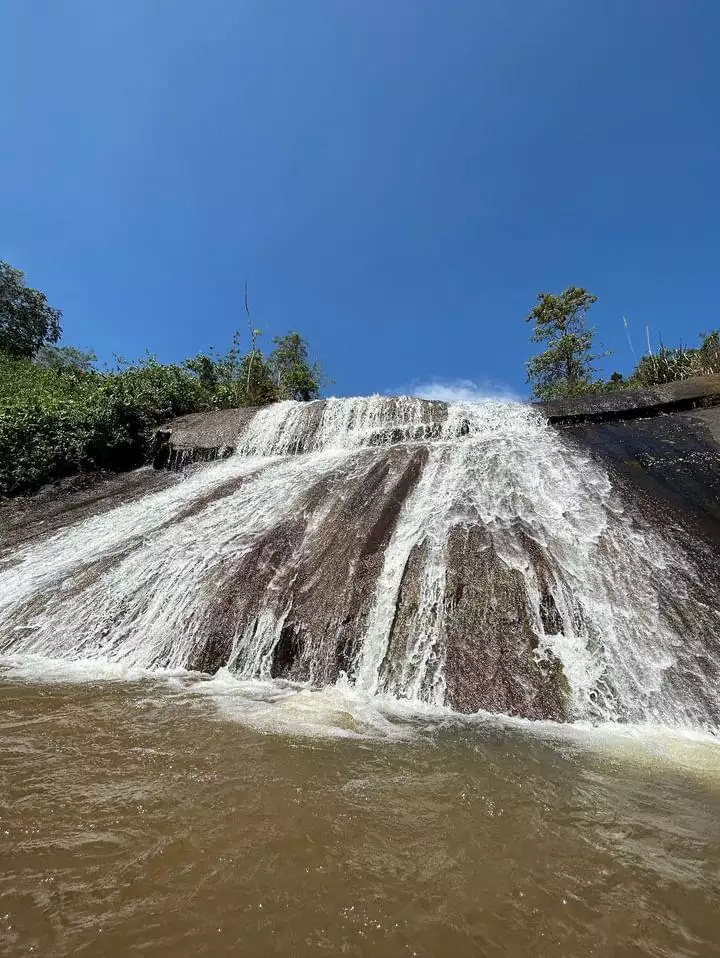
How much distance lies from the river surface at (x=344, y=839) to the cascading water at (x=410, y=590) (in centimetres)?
99

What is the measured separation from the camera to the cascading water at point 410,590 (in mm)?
4727

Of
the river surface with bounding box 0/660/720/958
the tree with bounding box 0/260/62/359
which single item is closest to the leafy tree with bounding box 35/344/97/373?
the tree with bounding box 0/260/62/359

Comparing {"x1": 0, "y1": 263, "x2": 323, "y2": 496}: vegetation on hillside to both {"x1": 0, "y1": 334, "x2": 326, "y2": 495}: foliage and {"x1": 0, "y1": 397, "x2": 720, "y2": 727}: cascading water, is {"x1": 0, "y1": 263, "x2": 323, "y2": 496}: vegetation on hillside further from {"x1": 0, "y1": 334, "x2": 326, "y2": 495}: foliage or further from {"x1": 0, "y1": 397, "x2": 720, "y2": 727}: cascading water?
{"x1": 0, "y1": 397, "x2": 720, "y2": 727}: cascading water

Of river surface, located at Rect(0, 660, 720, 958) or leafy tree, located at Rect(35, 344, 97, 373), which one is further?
leafy tree, located at Rect(35, 344, 97, 373)

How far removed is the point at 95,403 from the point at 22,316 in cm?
2883

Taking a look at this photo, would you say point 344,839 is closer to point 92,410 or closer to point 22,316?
point 92,410

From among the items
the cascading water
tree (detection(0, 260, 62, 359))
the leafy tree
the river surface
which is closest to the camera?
the river surface

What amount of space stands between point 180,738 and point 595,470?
7.66 m

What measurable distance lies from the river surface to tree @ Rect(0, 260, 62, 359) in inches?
1565

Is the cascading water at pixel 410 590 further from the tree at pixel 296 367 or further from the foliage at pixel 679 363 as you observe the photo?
the tree at pixel 296 367

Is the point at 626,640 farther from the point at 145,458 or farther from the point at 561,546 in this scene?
the point at 145,458

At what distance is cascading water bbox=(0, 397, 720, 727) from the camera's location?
4.73 meters

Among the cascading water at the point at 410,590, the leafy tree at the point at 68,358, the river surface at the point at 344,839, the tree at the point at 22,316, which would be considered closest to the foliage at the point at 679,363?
the cascading water at the point at 410,590

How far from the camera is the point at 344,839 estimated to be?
2.15 meters
